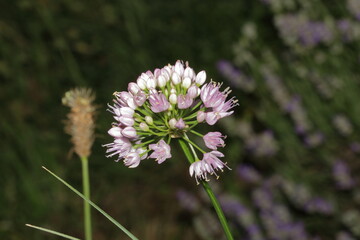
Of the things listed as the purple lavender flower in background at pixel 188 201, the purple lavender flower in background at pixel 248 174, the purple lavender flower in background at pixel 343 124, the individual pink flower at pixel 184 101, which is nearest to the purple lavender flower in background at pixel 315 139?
the purple lavender flower in background at pixel 343 124

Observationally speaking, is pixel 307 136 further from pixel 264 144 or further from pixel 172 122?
pixel 172 122

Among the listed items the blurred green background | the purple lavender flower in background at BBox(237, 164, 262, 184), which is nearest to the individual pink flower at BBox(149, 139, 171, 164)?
the blurred green background

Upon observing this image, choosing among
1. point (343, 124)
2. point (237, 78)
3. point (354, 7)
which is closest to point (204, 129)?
point (237, 78)

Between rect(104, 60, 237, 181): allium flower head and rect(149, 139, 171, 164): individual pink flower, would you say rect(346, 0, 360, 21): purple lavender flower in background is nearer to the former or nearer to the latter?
rect(104, 60, 237, 181): allium flower head

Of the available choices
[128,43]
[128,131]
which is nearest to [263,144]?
[128,43]

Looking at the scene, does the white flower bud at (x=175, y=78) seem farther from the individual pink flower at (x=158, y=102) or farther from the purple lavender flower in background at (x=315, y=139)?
the purple lavender flower in background at (x=315, y=139)

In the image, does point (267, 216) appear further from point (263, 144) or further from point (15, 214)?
point (15, 214)
